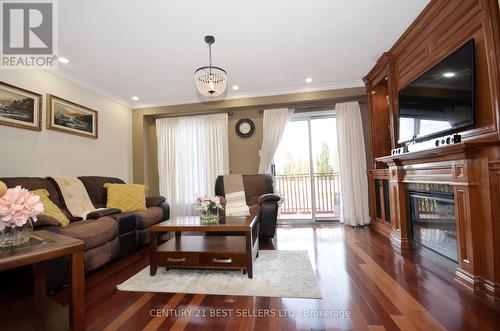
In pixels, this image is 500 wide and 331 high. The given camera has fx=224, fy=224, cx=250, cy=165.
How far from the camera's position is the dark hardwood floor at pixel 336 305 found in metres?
1.41

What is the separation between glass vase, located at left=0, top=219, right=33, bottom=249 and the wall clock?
3554 millimetres

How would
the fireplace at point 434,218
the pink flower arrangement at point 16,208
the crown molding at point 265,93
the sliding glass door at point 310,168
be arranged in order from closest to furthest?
the pink flower arrangement at point 16,208, the fireplace at point 434,218, the crown molding at point 265,93, the sliding glass door at point 310,168

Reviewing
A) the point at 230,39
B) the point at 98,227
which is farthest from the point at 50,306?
the point at 230,39

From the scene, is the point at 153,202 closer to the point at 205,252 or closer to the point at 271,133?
the point at 205,252

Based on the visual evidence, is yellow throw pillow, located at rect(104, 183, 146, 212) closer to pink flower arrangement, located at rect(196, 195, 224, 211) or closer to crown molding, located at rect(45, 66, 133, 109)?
pink flower arrangement, located at rect(196, 195, 224, 211)

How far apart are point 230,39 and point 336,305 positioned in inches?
107

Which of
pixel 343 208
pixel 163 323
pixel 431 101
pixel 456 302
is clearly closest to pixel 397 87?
pixel 431 101

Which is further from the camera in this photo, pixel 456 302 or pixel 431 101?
pixel 431 101

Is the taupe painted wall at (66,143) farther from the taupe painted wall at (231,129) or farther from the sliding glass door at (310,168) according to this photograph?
the sliding glass door at (310,168)

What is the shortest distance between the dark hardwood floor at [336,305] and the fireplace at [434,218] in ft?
0.69

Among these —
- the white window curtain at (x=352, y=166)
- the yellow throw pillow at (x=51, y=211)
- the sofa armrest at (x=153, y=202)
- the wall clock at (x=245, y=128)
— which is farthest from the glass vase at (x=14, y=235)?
the white window curtain at (x=352, y=166)

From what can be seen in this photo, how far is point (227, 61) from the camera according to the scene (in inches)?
118

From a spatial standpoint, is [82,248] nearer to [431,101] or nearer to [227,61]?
[227,61]

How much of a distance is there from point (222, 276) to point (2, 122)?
2.90 m
